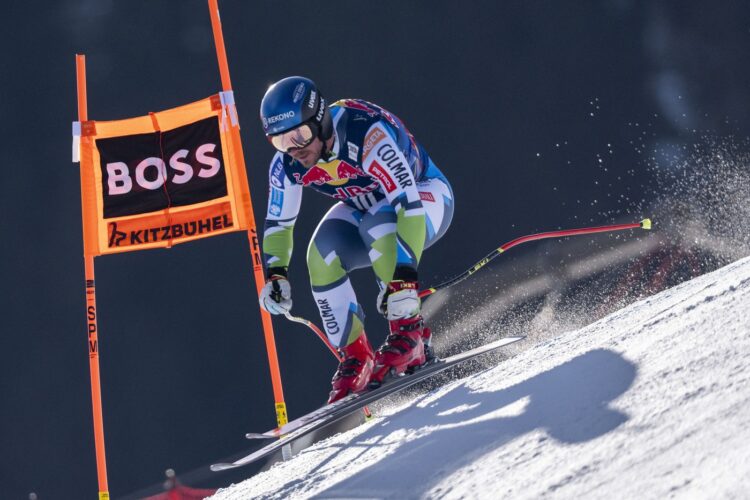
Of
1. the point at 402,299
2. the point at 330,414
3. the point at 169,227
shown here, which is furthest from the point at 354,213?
the point at 169,227

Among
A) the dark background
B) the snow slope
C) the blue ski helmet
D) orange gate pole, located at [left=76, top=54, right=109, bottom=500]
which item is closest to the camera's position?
the snow slope

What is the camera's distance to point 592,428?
1.95 metres

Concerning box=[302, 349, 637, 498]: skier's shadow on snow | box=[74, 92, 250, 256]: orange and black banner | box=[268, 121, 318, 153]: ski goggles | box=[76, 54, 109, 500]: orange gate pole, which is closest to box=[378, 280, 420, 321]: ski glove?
box=[268, 121, 318, 153]: ski goggles

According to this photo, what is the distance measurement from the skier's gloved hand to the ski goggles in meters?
0.69

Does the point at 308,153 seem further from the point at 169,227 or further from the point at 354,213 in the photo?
the point at 169,227

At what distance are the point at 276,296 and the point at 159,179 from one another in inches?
59.4

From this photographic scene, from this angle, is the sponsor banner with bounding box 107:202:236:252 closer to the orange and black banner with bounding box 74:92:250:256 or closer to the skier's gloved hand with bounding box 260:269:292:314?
the orange and black banner with bounding box 74:92:250:256

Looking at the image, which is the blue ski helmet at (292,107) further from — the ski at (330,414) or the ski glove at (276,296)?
the ski at (330,414)

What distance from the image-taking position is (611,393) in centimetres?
212

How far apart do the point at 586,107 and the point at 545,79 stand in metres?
0.39

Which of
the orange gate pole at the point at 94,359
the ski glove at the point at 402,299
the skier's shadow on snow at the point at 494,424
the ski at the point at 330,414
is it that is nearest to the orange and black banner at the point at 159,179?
the orange gate pole at the point at 94,359

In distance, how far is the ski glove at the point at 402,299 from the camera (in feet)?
12.2

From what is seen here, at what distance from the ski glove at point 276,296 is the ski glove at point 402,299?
0.57 m

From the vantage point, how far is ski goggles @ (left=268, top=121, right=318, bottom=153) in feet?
12.0
